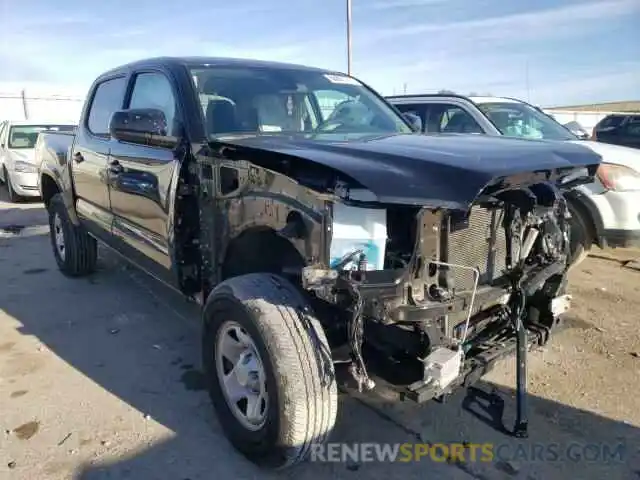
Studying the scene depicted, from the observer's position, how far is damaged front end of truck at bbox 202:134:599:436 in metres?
2.34

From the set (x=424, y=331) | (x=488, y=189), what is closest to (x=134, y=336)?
(x=424, y=331)

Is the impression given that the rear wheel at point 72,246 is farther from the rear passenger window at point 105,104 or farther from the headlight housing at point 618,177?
the headlight housing at point 618,177

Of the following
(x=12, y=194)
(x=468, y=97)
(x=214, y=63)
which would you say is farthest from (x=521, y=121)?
(x=12, y=194)

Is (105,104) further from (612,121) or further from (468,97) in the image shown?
(612,121)

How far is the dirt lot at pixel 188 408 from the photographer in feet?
9.09

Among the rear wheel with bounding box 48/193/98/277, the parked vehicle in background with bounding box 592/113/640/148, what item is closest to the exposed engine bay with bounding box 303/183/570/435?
the rear wheel with bounding box 48/193/98/277

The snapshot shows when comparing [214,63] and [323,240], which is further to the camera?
[214,63]

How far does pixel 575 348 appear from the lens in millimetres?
4102

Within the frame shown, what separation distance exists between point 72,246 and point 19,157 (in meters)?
7.04

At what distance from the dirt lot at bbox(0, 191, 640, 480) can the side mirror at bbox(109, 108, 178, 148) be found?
147 cm

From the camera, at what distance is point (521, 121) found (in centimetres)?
729

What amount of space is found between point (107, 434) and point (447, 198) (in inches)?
84.2

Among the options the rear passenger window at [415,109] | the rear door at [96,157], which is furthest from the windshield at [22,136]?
Answer: the rear passenger window at [415,109]

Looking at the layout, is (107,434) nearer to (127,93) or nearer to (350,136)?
(350,136)
